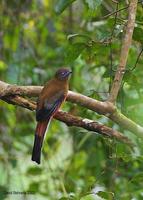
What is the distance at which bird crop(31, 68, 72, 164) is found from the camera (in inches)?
131

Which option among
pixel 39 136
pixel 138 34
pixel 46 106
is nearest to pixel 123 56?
pixel 138 34

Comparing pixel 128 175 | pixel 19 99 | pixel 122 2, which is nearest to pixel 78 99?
pixel 19 99

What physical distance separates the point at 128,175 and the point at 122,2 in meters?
2.12

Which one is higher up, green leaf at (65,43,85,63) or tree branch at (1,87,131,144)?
green leaf at (65,43,85,63)

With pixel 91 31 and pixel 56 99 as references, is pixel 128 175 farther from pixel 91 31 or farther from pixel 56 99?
pixel 56 99

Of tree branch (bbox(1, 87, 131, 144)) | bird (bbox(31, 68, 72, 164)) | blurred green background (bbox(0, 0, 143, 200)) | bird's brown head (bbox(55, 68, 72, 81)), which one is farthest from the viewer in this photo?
blurred green background (bbox(0, 0, 143, 200))

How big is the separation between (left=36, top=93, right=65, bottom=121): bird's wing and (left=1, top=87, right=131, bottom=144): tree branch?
45mm

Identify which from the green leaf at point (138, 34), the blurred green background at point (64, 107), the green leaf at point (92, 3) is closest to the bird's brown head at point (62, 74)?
the green leaf at point (138, 34)

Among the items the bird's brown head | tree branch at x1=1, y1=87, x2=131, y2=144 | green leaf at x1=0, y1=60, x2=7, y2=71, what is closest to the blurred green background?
green leaf at x1=0, y1=60, x2=7, y2=71

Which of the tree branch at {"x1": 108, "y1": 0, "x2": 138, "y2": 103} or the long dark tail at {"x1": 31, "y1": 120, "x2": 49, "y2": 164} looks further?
the long dark tail at {"x1": 31, "y1": 120, "x2": 49, "y2": 164}

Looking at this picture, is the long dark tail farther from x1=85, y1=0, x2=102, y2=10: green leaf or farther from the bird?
x1=85, y1=0, x2=102, y2=10: green leaf

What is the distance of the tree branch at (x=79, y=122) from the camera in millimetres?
2879

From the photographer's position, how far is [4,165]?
18.5 ft

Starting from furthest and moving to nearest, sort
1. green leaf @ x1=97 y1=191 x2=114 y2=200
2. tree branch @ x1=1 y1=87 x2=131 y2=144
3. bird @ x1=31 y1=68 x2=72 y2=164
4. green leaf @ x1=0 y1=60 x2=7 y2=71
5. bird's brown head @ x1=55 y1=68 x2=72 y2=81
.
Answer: green leaf @ x1=0 y1=60 x2=7 y2=71
bird's brown head @ x1=55 y1=68 x2=72 y2=81
bird @ x1=31 y1=68 x2=72 y2=164
tree branch @ x1=1 y1=87 x2=131 y2=144
green leaf @ x1=97 y1=191 x2=114 y2=200
